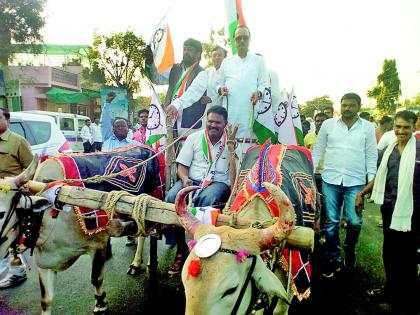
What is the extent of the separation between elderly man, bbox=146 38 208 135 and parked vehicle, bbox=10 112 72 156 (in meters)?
3.27

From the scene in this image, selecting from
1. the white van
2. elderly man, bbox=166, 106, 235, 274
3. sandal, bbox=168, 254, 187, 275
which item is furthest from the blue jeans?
the white van

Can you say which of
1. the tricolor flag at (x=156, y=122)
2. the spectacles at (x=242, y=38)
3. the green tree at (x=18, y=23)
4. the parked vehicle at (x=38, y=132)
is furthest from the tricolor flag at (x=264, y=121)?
the green tree at (x=18, y=23)

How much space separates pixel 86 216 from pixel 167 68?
2.41m

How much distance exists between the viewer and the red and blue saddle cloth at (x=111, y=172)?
3361mm

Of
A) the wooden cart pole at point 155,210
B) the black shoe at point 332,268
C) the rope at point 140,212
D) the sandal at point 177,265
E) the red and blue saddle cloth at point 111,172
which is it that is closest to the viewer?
the wooden cart pole at point 155,210

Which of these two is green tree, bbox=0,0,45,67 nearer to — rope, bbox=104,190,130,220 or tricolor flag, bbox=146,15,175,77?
tricolor flag, bbox=146,15,175,77

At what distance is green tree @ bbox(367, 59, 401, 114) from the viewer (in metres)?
→ 47.2

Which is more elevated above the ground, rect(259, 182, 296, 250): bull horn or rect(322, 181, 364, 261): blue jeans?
rect(259, 182, 296, 250): bull horn

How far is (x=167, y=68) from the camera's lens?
15.8 feet

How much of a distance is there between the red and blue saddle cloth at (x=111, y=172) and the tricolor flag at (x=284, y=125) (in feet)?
5.80

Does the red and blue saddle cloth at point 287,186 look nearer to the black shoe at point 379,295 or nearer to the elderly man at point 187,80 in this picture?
the elderly man at point 187,80

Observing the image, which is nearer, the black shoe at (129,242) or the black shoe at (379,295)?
the black shoe at (379,295)

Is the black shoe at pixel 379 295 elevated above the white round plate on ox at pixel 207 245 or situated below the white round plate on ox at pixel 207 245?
below

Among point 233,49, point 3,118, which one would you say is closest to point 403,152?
point 233,49
